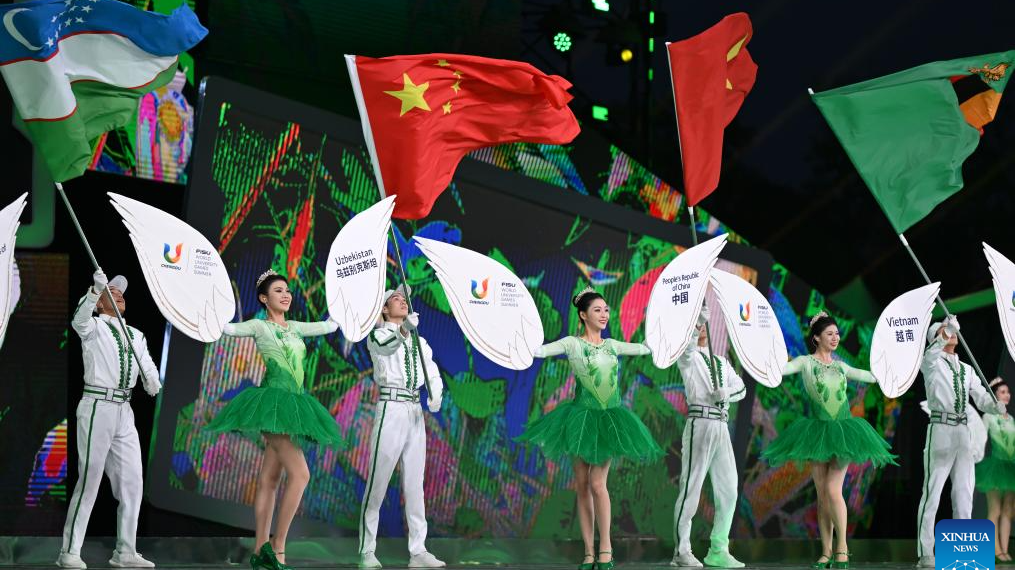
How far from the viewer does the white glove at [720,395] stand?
8188 millimetres

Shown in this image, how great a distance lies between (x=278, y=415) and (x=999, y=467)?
5.72 meters

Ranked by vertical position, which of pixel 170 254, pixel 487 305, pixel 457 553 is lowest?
pixel 457 553

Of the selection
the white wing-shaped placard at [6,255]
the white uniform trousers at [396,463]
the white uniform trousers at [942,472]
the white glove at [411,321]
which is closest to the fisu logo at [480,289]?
the white glove at [411,321]

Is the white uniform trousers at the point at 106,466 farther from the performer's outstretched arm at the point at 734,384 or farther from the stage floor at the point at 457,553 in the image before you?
the performer's outstretched arm at the point at 734,384

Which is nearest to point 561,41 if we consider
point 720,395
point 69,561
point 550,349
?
point 720,395

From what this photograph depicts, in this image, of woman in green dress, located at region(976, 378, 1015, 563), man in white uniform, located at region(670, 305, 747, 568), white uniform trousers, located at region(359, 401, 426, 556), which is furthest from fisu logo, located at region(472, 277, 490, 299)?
woman in green dress, located at region(976, 378, 1015, 563)

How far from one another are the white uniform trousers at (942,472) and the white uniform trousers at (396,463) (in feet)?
11.0

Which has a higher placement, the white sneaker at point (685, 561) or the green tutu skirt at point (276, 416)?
the green tutu skirt at point (276, 416)

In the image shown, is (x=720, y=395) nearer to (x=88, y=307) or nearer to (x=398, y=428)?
(x=398, y=428)

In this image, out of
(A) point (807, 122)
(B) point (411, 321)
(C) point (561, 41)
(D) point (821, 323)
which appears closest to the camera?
(B) point (411, 321)

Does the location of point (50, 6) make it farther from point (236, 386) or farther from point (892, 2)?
point (892, 2)

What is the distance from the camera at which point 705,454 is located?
8180mm

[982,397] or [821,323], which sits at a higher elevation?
[821,323]

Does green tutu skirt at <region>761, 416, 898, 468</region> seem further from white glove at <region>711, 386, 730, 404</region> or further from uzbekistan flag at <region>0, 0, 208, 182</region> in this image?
uzbekistan flag at <region>0, 0, 208, 182</region>
